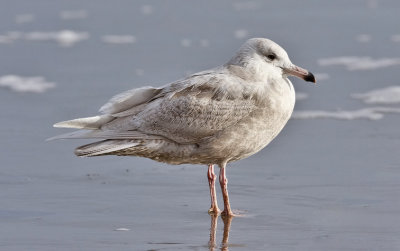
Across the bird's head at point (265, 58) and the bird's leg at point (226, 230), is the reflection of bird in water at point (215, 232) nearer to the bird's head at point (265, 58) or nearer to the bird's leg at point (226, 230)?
the bird's leg at point (226, 230)

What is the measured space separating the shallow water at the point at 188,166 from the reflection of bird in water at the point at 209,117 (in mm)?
419

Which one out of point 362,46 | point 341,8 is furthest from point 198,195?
point 341,8

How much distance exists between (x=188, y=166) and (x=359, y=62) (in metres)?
4.67

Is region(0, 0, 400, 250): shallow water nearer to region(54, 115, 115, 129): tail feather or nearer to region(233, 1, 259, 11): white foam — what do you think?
region(233, 1, 259, 11): white foam

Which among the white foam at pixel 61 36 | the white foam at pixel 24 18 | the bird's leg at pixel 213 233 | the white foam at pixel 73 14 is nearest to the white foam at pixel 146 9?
the white foam at pixel 73 14

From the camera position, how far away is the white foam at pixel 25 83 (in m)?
12.1

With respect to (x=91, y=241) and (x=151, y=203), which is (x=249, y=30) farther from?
(x=91, y=241)

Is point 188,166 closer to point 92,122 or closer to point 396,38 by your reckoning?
point 92,122

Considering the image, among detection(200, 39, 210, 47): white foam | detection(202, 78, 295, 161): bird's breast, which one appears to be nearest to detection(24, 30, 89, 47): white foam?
detection(200, 39, 210, 47): white foam

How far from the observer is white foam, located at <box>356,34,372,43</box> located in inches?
566

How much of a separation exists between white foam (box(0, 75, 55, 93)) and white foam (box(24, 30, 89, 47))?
213 cm

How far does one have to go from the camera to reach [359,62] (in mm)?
13250

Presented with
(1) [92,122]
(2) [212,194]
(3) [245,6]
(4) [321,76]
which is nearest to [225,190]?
(2) [212,194]

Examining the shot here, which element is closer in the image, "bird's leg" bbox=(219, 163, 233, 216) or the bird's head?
"bird's leg" bbox=(219, 163, 233, 216)
